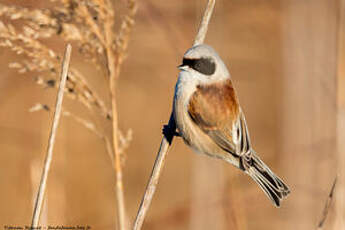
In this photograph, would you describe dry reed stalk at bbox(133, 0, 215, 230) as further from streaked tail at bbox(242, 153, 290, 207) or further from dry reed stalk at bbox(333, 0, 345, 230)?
dry reed stalk at bbox(333, 0, 345, 230)

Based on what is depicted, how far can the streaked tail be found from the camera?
1.95 metres

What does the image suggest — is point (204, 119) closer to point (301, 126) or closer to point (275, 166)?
point (301, 126)

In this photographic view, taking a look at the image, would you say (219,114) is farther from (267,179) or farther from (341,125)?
(341,125)

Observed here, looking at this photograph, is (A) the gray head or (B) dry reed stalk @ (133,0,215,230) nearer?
(B) dry reed stalk @ (133,0,215,230)

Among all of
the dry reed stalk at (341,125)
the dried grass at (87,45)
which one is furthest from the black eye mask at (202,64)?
the dry reed stalk at (341,125)

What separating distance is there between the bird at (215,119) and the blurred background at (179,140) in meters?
0.11

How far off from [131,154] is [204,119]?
10.1 feet

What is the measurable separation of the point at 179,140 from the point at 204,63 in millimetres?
A: 3424

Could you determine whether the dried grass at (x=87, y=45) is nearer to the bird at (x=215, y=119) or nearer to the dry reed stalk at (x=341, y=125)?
the bird at (x=215, y=119)

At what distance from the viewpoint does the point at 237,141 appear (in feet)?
6.75

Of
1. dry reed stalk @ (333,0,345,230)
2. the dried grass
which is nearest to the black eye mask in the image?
the dried grass

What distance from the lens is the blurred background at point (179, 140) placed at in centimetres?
258

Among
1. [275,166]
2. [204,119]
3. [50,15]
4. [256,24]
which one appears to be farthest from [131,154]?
[50,15]

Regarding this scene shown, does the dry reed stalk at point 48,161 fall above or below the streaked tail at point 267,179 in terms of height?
above
